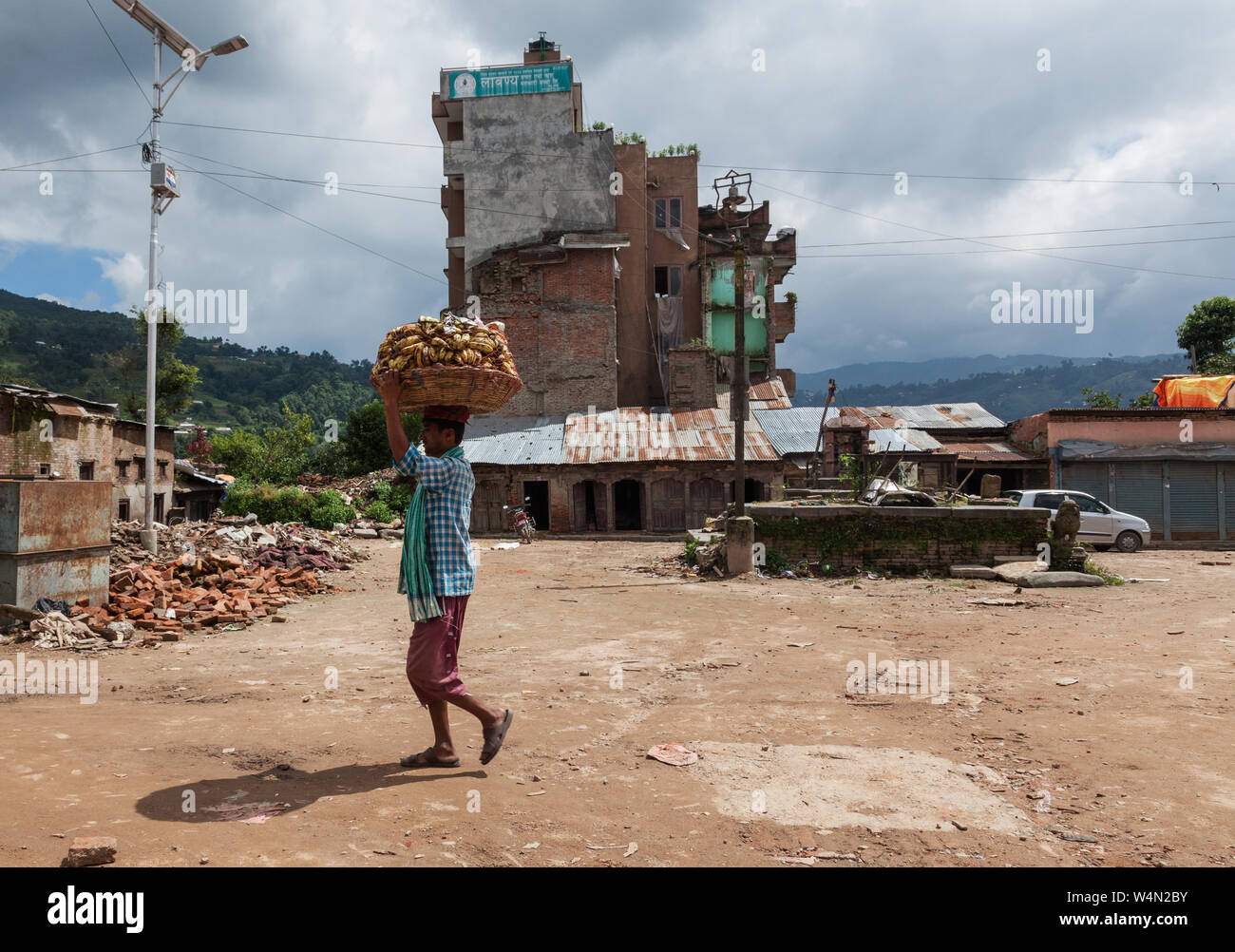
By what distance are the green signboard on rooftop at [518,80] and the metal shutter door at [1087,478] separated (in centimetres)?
2663

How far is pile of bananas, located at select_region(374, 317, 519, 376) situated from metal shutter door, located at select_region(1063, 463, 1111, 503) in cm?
2536

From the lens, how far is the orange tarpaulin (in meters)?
26.8

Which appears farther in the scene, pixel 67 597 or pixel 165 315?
pixel 165 315

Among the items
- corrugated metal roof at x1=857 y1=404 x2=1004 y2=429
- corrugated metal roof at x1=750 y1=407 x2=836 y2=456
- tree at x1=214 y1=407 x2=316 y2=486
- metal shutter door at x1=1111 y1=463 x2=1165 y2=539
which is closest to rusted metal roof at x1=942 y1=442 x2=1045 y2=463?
corrugated metal roof at x1=857 y1=404 x2=1004 y2=429

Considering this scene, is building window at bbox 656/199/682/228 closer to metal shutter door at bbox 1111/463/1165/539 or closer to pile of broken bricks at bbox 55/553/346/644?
metal shutter door at bbox 1111/463/1165/539

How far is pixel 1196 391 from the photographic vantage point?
27.6m

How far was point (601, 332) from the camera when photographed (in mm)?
31594

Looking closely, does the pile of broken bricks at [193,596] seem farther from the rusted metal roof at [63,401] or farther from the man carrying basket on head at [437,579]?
the rusted metal roof at [63,401]

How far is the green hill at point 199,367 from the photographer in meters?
69.8

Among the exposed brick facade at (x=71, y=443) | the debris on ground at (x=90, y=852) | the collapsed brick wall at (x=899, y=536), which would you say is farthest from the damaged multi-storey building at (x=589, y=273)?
the debris on ground at (x=90, y=852)
